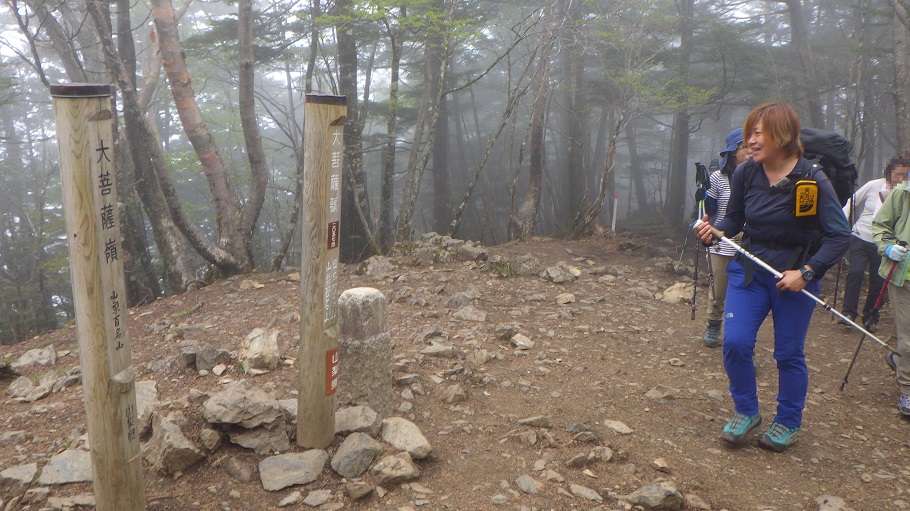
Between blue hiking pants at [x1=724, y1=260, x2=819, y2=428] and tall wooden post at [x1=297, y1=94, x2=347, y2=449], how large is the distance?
2494mm

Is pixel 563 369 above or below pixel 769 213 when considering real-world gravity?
below

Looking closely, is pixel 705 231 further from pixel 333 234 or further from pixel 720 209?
pixel 333 234

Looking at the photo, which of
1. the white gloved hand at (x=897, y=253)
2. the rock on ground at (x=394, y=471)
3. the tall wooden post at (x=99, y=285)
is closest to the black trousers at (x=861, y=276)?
the white gloved hand at (x=897, y=253)

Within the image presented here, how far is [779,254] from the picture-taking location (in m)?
3.79

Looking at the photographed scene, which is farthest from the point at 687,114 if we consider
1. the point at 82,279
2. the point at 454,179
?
the point at 82,279

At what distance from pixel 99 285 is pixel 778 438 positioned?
4044 millimetres

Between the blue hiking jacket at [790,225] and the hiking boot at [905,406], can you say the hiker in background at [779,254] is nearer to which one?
the blue hiking jacket at [790,225]

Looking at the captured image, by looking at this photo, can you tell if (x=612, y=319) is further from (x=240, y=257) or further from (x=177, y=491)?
(x=240, y=257)

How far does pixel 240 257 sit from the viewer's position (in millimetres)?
10352

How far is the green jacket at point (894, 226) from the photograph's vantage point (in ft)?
15.6

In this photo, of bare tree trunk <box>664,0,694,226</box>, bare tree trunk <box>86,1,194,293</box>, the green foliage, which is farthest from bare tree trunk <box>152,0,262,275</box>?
bare tree trunk <box>664,0,694,226</box>

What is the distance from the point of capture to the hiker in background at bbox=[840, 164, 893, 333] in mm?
6965

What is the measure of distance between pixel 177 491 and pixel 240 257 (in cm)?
752

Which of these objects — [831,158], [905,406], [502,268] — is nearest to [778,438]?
[905,406]
